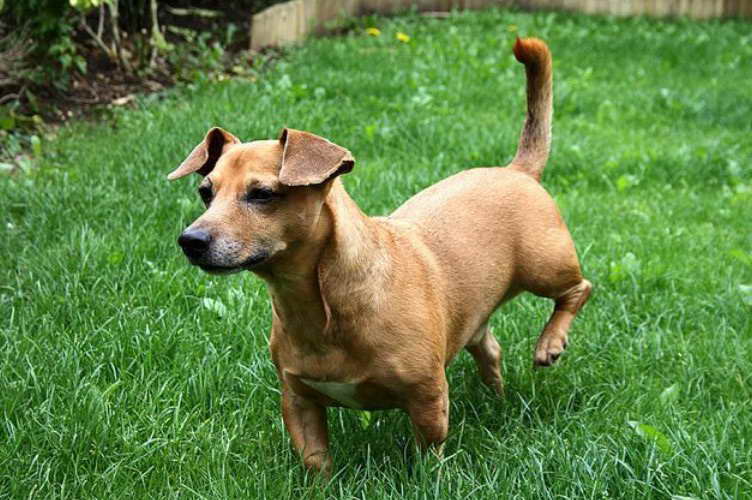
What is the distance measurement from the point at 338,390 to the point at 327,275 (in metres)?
0.36

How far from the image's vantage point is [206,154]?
9.93ft

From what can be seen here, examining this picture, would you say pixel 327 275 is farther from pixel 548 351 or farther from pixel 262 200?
pixel 548 351

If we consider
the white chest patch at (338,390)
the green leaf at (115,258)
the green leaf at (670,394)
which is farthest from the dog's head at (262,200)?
the green leaf at (115,258)

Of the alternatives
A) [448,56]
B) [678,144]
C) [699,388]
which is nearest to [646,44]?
[448,56]

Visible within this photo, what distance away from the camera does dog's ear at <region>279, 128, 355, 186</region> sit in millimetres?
2586

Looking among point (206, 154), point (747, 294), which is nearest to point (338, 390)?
point (206, 154)

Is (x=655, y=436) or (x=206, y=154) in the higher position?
(x=206, y=154)

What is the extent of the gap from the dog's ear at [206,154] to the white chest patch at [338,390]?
2.33 feet

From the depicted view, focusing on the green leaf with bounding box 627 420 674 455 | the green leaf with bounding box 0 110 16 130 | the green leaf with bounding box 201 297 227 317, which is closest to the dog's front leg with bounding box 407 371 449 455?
the green leaf with bounding box 627 420 674 455

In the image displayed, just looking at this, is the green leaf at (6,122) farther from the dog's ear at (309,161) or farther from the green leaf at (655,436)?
the green leaf at (655,436)

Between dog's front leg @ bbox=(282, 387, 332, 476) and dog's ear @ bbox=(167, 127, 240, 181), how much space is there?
0.74 meters

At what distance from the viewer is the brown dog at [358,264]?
2668mm

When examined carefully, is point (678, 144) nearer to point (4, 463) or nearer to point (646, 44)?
point (646, 44)

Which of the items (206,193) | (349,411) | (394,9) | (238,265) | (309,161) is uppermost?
(309,161)
